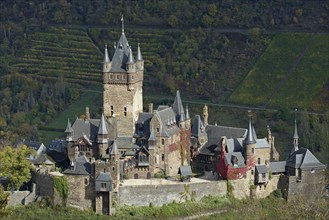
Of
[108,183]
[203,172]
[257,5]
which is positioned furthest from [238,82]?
[108,183]

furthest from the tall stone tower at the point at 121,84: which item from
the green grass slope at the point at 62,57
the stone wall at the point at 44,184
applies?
the green grass slope at the point at 62,57

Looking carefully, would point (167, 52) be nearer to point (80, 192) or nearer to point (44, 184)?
point (44, 184)

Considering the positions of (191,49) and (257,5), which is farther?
(257,5)

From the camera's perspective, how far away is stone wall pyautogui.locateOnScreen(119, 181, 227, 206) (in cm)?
7806

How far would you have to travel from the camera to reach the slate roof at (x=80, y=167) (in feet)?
256

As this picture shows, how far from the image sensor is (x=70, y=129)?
8200 cm

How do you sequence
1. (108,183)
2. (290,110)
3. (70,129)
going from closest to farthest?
(108,183) < (70,129) < (290,110)

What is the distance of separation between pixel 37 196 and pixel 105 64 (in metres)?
10.8

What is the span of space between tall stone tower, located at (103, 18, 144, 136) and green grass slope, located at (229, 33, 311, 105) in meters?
30.3

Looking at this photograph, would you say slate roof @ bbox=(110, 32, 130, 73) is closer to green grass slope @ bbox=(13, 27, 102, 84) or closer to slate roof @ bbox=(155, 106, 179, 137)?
slate roof @ bbox=(155, 106, 179, 137)

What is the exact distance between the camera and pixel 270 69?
118312 mm

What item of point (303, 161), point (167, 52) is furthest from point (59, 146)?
point (167, 52)

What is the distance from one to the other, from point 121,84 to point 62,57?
41280 mm

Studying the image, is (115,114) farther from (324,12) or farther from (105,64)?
(324,12)
